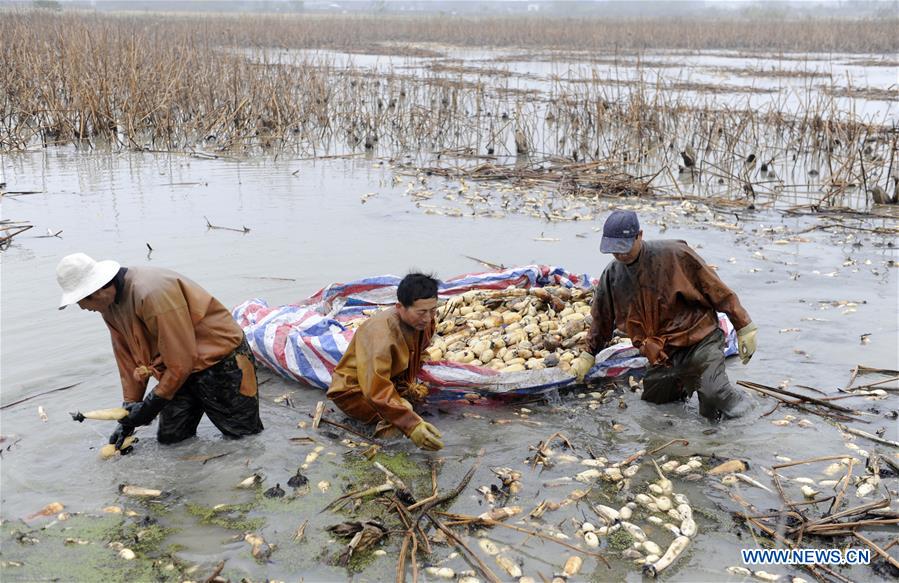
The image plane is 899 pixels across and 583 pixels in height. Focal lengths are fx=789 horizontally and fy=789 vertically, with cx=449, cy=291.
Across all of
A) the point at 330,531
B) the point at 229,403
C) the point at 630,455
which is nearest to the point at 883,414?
the point at 630,455

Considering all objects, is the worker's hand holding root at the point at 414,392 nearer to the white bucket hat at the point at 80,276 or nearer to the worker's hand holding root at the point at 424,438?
the worker's hand holding root at the point at 424,438

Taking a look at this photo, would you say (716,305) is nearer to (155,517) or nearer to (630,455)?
(630,455)

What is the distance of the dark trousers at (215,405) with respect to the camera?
400 centimetres

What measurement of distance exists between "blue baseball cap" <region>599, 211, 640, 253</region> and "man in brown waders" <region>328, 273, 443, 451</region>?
0.96 meters

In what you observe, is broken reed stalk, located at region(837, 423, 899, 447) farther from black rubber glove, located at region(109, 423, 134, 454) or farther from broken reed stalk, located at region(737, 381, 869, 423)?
black rubber glove, located at region(109, 423, 134, 454)

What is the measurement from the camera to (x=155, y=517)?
3506 mm

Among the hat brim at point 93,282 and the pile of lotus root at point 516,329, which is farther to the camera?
the pile of lotus root at point 516,329

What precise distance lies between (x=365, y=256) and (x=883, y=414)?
4.58 m

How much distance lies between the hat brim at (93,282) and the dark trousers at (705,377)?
2925 millimetres

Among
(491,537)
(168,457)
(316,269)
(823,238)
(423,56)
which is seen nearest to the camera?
(491,537)

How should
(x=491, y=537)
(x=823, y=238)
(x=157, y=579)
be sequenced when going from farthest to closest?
(x=823, y=238) → (x=491, y=537) → (x=157, y=579)

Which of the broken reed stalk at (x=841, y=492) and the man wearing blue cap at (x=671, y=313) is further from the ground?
the man wearing blue cap at (x=671, y=313)

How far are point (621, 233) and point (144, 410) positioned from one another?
252 cm

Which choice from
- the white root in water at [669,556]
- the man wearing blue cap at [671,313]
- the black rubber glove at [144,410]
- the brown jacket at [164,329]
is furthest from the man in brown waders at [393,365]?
the white root in water at [669,556]
